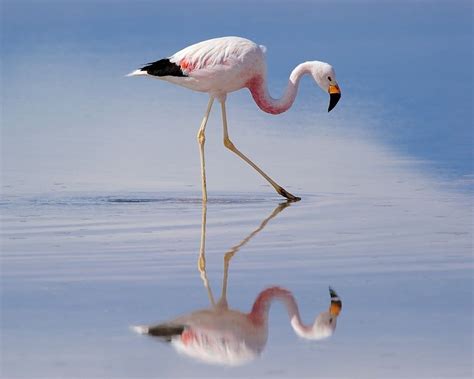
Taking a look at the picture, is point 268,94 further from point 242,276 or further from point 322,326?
point 322,326

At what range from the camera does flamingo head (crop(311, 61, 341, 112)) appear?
11.4 metres

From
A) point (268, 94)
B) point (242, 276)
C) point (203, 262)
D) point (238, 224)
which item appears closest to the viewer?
point (242, 276)

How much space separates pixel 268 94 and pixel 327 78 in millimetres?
613

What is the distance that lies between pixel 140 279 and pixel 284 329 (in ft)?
4.36

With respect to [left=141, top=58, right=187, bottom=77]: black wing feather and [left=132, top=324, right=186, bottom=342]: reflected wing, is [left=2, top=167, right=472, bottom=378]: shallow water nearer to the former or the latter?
[left=132, top=324, right=186, bottom=342]: reflected wing

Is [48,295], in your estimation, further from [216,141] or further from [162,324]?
[216,141]

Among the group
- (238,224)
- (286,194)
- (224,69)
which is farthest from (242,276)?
(224,69)

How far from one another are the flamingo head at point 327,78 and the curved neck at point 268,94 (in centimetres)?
12

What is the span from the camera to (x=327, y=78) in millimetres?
11414

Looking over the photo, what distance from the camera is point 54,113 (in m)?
17.3

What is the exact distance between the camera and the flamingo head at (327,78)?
11.4 m

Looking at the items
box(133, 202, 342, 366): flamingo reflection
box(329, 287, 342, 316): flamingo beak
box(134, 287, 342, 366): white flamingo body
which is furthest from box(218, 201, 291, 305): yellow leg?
box(329, 287, 342, 316): flamingo beak

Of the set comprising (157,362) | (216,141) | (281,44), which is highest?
(281,44)

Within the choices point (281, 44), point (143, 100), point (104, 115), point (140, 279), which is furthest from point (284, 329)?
point (281, 44)
